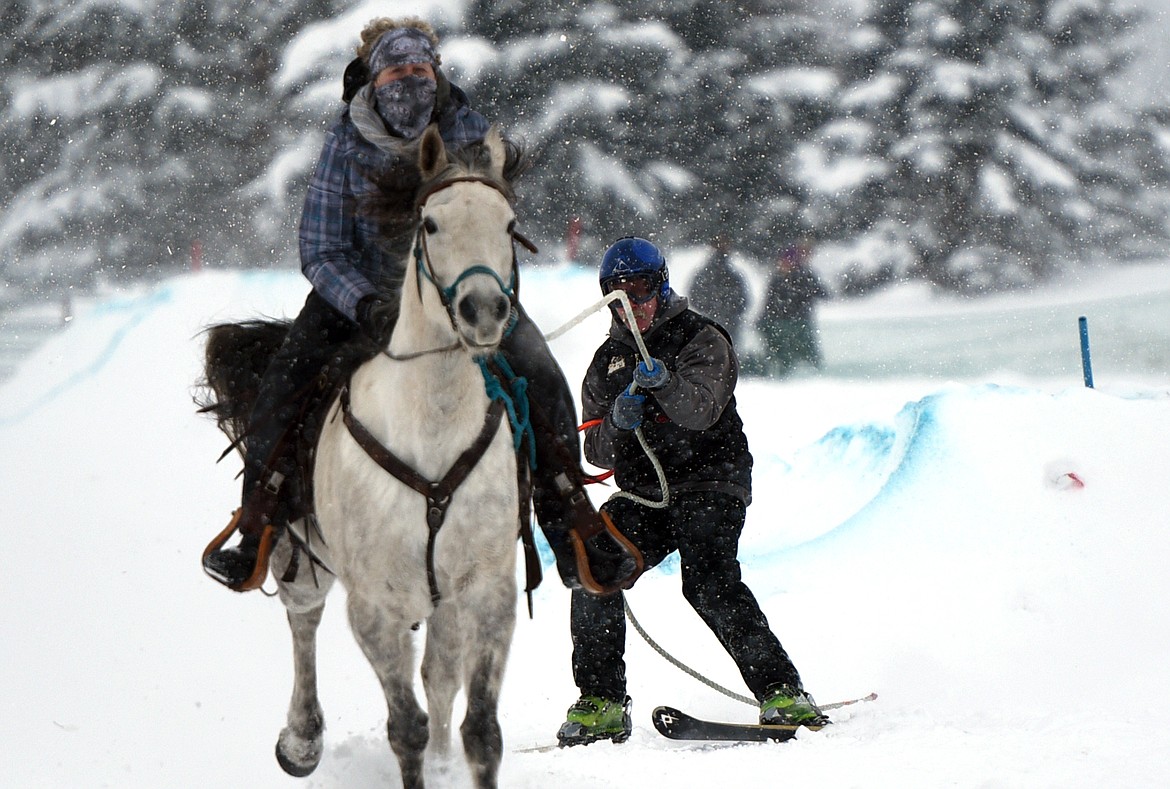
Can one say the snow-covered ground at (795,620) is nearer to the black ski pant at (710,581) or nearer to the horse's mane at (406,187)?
the black ski pant at (710,581)

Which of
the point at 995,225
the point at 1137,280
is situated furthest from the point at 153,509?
the point at 1137,280

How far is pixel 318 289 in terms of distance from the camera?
14.0 ft

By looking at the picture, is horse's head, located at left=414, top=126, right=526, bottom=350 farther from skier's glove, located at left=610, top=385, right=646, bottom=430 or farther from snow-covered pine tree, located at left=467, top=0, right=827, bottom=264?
snow-covered pine tree, located at left=467, top=0, right=827, bottom=264

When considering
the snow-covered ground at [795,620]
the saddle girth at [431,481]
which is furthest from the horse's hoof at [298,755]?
the saddle girth at [431,481]

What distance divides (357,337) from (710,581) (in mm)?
1945

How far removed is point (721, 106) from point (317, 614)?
17.7 metres

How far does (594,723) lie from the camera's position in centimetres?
527

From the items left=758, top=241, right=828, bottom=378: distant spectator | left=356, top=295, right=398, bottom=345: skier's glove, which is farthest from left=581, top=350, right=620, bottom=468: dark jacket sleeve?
left=758, top=241, right=828, bottom=378: distant spectator

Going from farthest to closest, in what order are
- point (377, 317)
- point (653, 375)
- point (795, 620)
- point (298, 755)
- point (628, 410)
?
point (795, 620)
point (628, 410)
point (653, 375)
point (298, 755)
point (377, 317)

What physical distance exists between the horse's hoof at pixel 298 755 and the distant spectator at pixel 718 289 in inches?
446

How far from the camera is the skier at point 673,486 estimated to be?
5129mm

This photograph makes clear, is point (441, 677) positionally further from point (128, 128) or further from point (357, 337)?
point (128, 128)

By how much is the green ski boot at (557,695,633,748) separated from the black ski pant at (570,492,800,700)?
58 millimetres

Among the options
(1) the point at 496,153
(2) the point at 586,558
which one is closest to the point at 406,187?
(1) the point at 496,153
